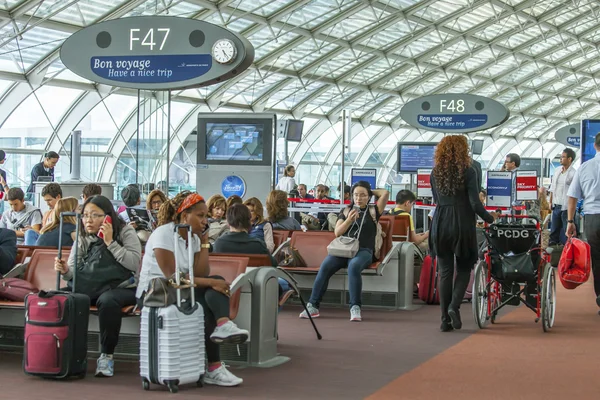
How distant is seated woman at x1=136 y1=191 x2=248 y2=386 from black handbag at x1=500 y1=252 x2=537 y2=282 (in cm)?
329

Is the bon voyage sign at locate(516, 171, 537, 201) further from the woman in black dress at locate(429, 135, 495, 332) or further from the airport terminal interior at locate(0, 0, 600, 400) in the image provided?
the woman in black dress at locate(429, 135, 495, 332)

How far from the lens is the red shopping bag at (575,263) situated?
885cm

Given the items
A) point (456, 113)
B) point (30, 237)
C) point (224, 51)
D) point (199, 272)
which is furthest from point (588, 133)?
point (199, 272)

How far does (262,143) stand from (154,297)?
6.46 metres

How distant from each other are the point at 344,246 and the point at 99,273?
11.7 feet

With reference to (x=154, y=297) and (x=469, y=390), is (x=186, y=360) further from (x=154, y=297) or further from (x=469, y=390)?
(x=469, y=390)

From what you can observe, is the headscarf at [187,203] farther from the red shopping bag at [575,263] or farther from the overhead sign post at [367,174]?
the overhead sign post at [367,174]

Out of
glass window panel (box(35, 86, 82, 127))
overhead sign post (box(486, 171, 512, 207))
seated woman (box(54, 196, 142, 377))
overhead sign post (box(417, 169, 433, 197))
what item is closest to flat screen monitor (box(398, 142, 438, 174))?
overhead sign post (box(417, 169, 433, 197))

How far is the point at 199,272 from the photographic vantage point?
595 cm

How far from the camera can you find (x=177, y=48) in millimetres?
8828

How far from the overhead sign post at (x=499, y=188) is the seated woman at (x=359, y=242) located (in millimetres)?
6436

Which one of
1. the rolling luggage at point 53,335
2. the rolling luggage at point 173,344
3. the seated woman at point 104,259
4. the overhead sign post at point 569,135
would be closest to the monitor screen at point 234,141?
the seated woman at point 104,259

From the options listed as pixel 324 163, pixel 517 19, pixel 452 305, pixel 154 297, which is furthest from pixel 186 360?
pixel 324 163

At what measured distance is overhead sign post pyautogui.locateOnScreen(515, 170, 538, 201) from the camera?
50.0 feet
